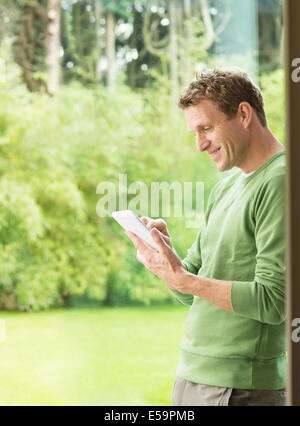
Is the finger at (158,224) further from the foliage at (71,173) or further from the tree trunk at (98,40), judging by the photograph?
the tree trunk at (98,40)

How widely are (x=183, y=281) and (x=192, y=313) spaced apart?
0.19m

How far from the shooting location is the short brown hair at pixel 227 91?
1451mm

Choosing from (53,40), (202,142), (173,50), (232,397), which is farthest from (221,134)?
(53,40)

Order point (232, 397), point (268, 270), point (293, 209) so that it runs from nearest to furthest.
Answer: point (293, 209) < point (268, 270) < point (232, 397)

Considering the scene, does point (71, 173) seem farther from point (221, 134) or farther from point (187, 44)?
point (221, 134)

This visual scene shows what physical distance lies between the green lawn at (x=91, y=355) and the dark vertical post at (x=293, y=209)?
7.11ft

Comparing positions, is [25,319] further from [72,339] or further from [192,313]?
[192,313]

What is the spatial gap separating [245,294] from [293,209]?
26 cm

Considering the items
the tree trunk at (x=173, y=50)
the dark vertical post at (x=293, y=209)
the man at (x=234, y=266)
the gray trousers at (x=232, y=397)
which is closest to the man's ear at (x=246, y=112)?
the man at (x=234, y=266)

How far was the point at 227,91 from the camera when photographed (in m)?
1.45

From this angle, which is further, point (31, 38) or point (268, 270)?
point (31, 38)

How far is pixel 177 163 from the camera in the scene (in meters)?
3.34

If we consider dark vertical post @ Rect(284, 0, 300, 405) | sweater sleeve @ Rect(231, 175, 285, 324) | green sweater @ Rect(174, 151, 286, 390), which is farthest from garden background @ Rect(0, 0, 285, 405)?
dark vertical post @ Rect(284, 0, 300, 405)

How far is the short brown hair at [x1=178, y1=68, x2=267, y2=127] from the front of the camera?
57.1 inches
